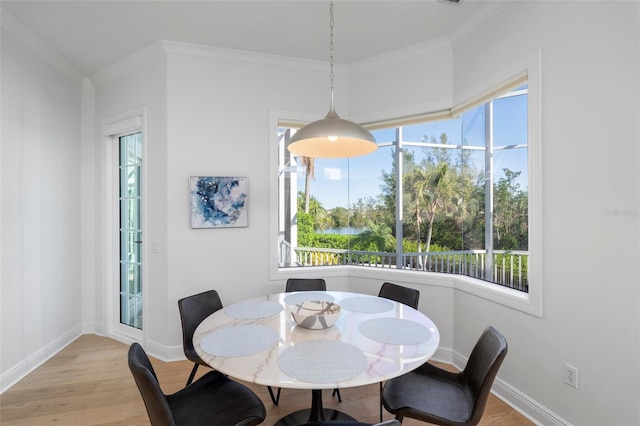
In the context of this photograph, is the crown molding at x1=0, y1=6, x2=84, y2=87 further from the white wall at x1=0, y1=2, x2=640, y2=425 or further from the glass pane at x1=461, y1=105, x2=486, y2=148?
the glass pane at x1=461, y1=105, x2=486, y2=148

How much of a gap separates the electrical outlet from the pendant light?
1.70 meters

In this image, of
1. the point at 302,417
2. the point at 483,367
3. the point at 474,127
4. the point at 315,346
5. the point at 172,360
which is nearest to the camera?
the point at 315,346

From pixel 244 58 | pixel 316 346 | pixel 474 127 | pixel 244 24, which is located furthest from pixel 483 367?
pixel 244 58

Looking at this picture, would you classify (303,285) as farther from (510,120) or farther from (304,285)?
(510,120)

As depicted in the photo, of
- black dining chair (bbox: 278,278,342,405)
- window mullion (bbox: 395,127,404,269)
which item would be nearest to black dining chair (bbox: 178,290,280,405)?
black dining chair (bbox: 278,278,342,405)

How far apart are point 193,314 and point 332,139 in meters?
1.51

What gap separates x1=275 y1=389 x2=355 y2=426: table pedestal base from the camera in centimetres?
178

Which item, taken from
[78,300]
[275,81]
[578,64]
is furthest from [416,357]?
[78,300]

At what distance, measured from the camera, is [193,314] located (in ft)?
7.06

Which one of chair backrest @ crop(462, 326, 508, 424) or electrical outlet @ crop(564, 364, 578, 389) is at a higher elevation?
chair backrest @ crop(462, 326, 508, 424)

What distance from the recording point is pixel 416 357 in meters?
1.34

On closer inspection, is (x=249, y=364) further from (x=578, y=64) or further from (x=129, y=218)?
(x=129, y=218)

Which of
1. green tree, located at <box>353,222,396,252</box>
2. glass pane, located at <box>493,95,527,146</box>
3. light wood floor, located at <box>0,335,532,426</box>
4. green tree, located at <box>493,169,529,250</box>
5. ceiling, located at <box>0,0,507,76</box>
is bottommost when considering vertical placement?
light wood floor, located at <box>0,335,532,426</box>

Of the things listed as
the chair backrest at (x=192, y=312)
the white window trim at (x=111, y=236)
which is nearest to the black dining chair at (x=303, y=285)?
the chair backrest at (x=192, y=312)
